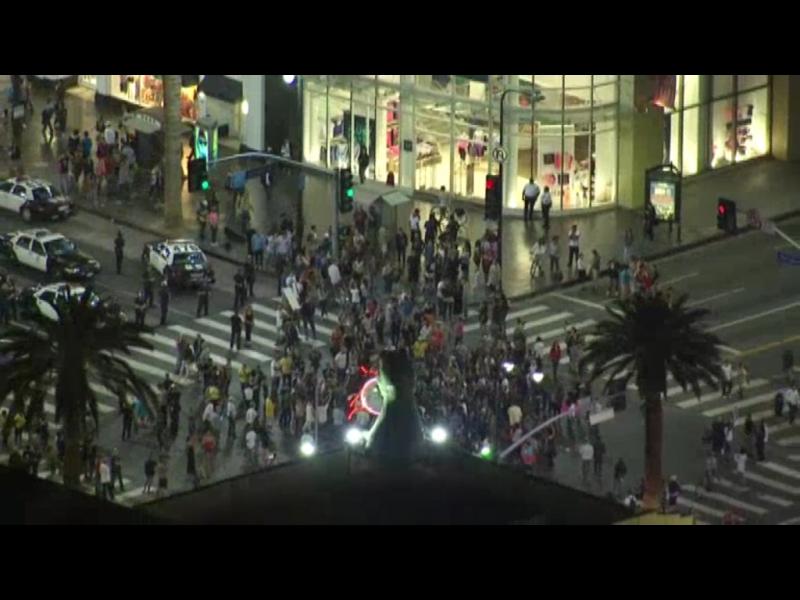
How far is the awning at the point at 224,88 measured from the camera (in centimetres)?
8900

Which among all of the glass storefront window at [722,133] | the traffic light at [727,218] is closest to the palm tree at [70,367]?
the traffic light at [727,218]

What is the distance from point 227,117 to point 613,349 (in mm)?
32434

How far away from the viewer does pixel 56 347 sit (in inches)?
2274

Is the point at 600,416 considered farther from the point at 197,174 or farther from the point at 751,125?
the point at 751,125

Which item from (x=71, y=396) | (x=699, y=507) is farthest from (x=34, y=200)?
(x=699, y=507)

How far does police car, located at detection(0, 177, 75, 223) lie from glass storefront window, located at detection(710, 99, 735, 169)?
24.0 metres

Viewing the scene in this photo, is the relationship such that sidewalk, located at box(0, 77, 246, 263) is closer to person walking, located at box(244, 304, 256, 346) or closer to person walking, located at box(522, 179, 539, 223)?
person walking, located at box(244, 304, 256, 346)

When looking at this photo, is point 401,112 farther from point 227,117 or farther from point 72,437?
point 72,437

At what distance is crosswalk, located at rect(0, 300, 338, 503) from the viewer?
221 feet

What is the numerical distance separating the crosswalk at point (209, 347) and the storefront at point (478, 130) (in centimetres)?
1252

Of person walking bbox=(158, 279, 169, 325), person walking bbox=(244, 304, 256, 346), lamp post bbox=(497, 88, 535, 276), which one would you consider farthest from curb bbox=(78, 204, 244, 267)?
lamp post bbox=(497, 88, 535, 276)

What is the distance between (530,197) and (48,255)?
16.9 m

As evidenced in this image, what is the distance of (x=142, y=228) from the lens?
81.7 m

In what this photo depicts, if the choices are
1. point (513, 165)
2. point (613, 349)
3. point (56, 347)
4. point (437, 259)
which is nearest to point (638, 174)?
point (513, 165)
